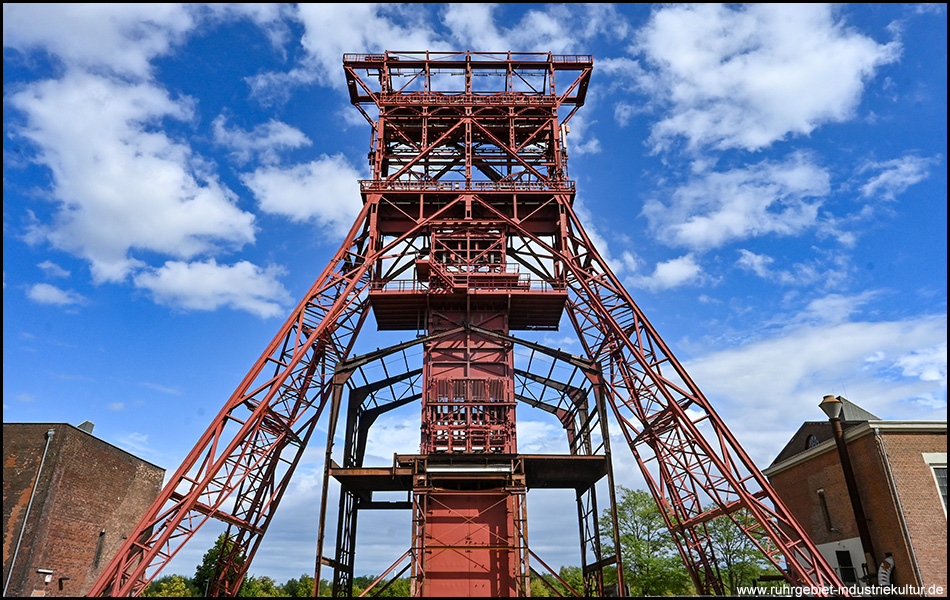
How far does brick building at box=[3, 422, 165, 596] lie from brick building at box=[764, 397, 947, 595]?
2485cm

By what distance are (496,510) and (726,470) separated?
741 centimetres

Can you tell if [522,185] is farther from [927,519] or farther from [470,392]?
[927,519]

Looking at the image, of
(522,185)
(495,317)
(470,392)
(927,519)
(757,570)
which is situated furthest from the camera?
(757,570)

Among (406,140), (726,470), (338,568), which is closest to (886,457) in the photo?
(726,470)

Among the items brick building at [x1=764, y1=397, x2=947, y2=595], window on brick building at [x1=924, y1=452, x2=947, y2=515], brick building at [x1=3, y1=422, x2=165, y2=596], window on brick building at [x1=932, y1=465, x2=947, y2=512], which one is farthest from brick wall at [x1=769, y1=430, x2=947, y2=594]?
brick building at [x1=3, y1=422, x2=165, y2=596]

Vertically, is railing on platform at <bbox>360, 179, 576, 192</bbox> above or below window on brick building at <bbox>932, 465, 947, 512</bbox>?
above

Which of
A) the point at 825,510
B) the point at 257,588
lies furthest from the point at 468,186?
the point at 257,588

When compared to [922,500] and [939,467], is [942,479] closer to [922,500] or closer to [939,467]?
[939,467]

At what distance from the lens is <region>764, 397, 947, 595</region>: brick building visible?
54.3 ft

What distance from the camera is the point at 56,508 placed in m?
20.9

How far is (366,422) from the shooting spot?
85.3 ft

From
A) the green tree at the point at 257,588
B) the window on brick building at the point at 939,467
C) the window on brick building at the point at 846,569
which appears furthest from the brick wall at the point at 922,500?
the green tree at the point at 257,588

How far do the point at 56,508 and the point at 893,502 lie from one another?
25725mm

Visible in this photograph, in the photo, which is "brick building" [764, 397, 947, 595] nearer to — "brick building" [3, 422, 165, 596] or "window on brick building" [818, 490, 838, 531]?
"window on brick building" [818, 490, 838, 531]
